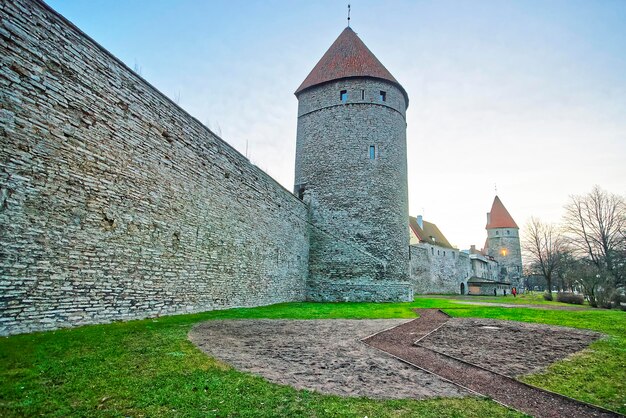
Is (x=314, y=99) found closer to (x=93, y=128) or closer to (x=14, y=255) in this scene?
(x=93, y=128)

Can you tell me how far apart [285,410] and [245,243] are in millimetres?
9665

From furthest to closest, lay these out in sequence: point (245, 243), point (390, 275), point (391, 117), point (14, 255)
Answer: point (391, 117)
point (390, 275)
point (245, 243)
point (14, 255)

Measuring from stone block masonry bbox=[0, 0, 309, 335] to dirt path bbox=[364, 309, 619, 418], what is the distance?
17.4ft

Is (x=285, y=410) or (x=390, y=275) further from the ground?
(x=390, y=275)

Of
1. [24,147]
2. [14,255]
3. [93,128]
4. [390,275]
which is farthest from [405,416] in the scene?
[390,275]

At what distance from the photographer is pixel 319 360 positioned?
477 cm

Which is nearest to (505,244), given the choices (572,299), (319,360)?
(572,299)

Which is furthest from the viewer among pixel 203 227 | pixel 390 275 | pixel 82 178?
pixel 390 275

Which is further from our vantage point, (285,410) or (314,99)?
(314,99)

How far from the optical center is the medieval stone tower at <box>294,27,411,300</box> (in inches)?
704

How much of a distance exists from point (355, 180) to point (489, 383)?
1497 cm

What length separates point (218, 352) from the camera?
16.3ft

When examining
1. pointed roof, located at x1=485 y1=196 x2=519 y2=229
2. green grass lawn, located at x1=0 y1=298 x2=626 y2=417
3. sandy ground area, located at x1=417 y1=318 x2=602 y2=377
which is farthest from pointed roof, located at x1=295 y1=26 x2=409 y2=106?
pointed roof, located at x1=485 y1=196 x2=519 y2=229

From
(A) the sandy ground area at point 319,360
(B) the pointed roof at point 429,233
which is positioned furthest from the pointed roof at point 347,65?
(B) the pointed roof at point 429,233
